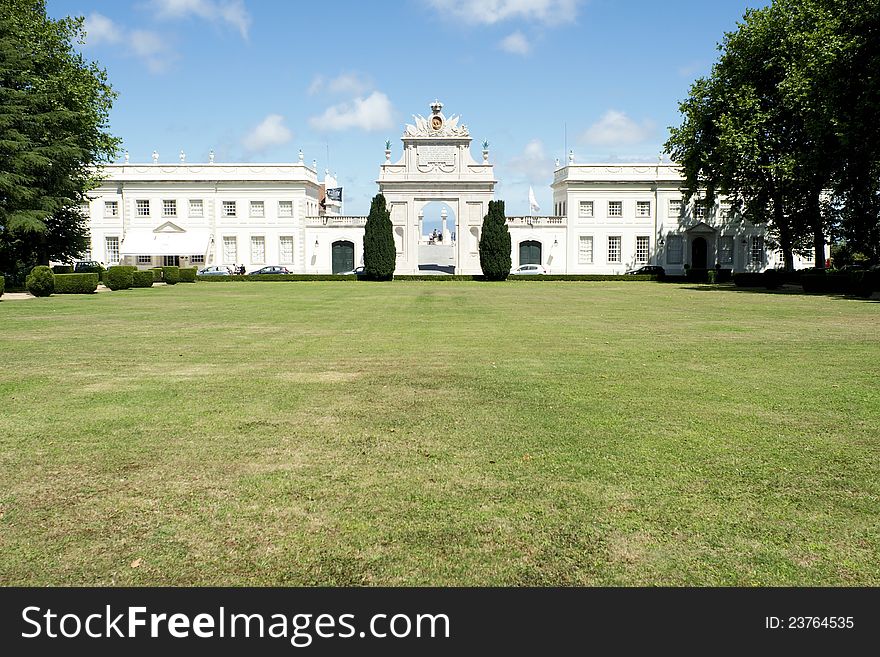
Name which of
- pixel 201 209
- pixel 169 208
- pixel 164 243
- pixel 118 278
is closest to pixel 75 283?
pixel 118 278

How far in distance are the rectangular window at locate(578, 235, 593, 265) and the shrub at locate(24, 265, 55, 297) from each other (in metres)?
44.9

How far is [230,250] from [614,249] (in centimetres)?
3281

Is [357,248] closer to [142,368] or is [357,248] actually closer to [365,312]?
[365,312]

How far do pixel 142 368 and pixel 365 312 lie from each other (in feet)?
37.1

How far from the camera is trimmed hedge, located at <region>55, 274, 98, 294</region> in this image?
31703 mm

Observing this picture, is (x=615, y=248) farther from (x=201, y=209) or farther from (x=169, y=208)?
(x=169, y=208)

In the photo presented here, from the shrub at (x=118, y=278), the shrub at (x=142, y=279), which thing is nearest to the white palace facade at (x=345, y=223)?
the shrub at (x=142, y=279)

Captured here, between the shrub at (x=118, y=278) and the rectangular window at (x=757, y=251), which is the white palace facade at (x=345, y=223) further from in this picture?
the shrub at (x=118, y=278)

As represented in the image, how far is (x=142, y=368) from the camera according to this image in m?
10.6

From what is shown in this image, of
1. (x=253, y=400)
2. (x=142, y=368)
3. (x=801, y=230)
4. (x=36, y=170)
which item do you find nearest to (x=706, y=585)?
(x=253, y=400)

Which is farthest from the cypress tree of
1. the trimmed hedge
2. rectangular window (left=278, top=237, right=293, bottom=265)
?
the trimmed hedge

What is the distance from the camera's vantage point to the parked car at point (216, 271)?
187 feet
